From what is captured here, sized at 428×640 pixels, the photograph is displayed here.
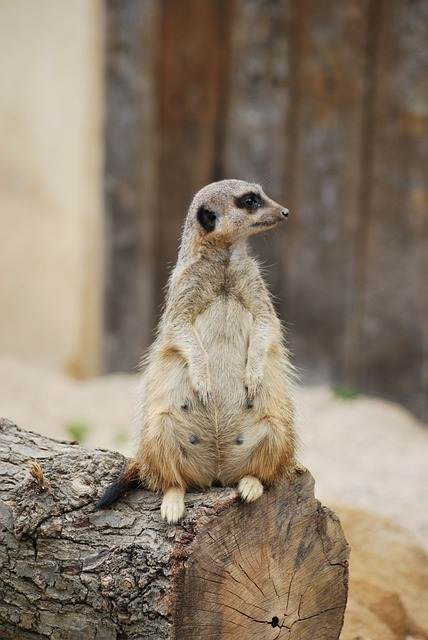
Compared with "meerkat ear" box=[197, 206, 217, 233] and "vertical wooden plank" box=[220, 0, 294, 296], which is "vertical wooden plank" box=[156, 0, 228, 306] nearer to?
"vertical wooden plank" box=[220, 0, 294, 296]

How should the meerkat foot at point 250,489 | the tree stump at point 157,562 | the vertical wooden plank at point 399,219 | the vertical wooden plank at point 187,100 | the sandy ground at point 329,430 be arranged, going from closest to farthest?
the tree stump at point 157,562
the meerkat foot at point 250,489
the sandy ground at point 329,430
the vertical wooden plank at point 399,219
the vertical wooden plank at point 187,100

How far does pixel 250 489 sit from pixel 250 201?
2.84 ft

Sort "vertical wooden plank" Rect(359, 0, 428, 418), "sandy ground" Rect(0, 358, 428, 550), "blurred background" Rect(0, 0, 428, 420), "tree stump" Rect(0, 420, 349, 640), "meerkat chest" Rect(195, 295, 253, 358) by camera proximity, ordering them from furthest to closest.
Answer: "blurred background" Rect(0, 0, 428, 420)
"vertical wooden plank" Rect(359, 0, 428, 418)
"sandy ground" Rect(0, 358, 428, 550)
"meerkat chest" Rect(195, 295, 253, 358)
"tree stump" Rect(0, 420, 349, 640)

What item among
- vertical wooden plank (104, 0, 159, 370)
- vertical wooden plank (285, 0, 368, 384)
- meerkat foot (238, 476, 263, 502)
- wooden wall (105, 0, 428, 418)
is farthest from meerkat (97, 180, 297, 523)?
vertical wooden plank (104, 0, 159, 370)

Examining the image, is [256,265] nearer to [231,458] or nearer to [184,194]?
[231,458]

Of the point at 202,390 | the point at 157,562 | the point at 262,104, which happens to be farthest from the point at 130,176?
the point at 157,562

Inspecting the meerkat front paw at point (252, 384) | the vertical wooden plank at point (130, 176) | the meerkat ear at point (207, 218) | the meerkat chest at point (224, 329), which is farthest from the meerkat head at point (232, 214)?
the vertical wooden plank at point (130, 176)

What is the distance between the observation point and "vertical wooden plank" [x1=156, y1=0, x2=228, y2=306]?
568 centimetres

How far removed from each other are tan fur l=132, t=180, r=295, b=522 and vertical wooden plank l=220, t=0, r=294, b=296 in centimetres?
276

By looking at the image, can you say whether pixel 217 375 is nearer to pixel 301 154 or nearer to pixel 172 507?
pixel 172 507

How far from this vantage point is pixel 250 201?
9.31 ft

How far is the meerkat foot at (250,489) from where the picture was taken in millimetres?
2469

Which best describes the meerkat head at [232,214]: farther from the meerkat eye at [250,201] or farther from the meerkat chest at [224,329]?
the meerkat chest at [224,329]

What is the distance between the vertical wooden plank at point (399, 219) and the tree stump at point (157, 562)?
3.04 meters
